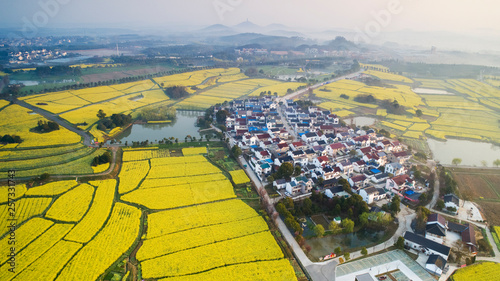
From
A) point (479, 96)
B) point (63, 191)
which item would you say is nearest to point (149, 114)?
point (63, 191)

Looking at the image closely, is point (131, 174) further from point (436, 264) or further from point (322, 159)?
point (436, 264)

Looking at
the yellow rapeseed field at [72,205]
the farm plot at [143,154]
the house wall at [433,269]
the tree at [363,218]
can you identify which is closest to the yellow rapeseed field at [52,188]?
the yellow rapeseed field at [72,205]

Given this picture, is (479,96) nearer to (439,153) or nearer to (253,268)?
(439,153)

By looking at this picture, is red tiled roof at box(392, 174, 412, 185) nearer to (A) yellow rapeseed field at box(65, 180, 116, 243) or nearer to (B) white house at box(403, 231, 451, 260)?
(B) white house at box(403, 231, 451, 260)

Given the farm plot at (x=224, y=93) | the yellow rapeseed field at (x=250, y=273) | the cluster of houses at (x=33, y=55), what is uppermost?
the cluster of houses at (x=33, y=55)

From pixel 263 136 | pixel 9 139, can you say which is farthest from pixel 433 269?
pixel 9 139

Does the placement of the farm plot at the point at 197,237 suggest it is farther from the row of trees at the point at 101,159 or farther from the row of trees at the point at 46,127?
the row of trees at the point at 46,127

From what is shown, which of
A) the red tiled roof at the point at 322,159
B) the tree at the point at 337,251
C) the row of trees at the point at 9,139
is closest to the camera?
the tree at the point at 337,251

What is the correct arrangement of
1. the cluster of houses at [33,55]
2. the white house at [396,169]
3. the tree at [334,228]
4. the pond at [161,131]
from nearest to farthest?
the tree at [334,228]
the white house at [396,169]
the pond at [161,131]
the cluster of houses at [33,55]
